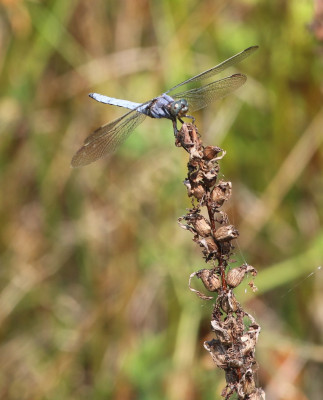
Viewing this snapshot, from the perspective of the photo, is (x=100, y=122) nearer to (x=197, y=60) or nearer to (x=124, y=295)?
(x=197, y=60)

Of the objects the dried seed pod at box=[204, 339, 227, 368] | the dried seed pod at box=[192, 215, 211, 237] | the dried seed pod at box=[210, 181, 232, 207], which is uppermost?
the dried seed pod at box=[210, 181, 232, 207]

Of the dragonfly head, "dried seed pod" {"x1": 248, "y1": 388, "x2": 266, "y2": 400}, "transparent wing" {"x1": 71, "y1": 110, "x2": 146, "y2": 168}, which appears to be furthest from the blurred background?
"dried seed pod" {"x1": 248, "y1": 388, "x2": 266, "y2": 400}

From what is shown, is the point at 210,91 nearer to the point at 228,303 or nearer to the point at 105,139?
the point at 105,139

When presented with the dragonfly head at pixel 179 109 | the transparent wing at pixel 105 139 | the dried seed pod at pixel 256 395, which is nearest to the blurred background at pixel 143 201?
the transparent wing at pixel 105 139

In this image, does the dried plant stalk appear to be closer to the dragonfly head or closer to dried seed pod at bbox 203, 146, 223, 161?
dried seed pod at bbox 203, 146, 223, 161

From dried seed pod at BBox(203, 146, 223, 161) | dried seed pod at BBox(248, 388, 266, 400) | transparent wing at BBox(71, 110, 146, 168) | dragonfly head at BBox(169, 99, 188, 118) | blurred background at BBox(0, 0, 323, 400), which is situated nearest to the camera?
dried seed pod at BBox(248, 388, 266, 400)

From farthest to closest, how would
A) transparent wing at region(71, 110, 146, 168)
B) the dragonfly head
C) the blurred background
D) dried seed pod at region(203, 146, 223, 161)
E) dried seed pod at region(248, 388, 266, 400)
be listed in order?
the blurred background < transparent wing at region(71, 110, 146, 168) < the dragonfly head < dried seed pod at region(203, 146, 223, 161) < dried seed pod at region(248, 388, 266, 400)
